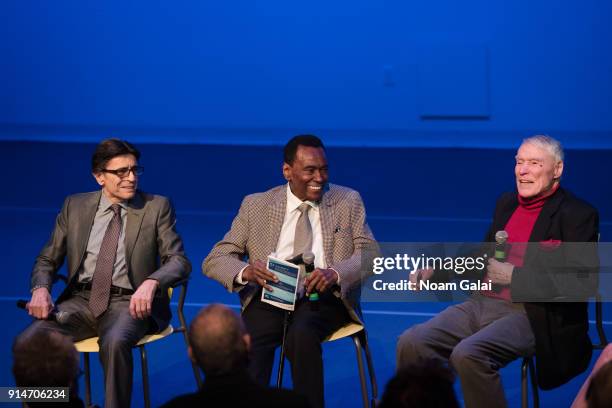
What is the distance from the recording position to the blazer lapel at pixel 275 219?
15.3 ft

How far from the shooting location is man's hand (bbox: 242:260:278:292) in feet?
14.3

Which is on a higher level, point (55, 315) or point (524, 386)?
point (55, 315)

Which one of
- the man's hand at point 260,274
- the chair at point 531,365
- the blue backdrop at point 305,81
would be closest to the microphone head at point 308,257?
the man's hand at point 260,274

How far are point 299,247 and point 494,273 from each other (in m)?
0.95

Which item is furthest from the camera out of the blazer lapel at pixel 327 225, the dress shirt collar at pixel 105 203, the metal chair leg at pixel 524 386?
the dress shirt collar at pixel 105 203

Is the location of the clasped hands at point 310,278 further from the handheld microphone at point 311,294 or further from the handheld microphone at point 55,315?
the handheld microphone at point 55,315

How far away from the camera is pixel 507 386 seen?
5.03m

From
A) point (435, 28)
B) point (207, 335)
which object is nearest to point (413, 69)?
point (435, 28)

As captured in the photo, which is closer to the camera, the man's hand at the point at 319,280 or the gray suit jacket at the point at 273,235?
the man's hand at the point at 319,280

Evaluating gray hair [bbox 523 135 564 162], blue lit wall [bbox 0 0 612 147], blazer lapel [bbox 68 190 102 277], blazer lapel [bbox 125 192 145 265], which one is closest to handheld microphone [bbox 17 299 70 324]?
blazer lapel [bbox 68 190 102 277]

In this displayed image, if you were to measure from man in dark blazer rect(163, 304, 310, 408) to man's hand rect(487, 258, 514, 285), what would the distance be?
5.46 ft

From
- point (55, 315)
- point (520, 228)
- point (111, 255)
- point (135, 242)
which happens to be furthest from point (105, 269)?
point (520, 228)

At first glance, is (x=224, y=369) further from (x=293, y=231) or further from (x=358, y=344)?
(x=293, y=231)

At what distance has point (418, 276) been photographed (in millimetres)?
4430
